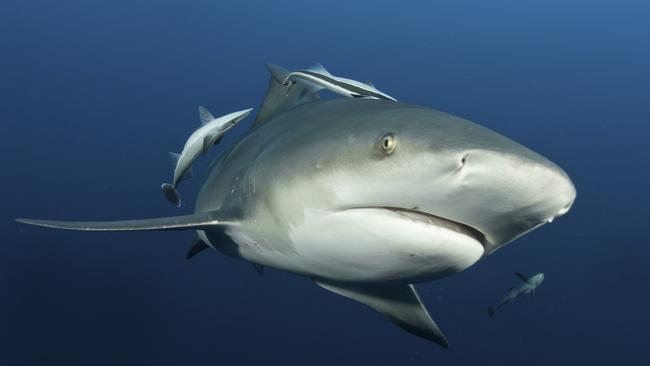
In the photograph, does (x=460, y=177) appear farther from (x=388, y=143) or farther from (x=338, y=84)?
(x=338, y=84)

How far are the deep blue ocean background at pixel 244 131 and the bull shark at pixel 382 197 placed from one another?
1874 centimetres

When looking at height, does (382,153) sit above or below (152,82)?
above

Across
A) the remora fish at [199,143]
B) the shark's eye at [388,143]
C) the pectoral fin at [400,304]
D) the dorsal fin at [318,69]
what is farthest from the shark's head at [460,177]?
the remora fish at [199,143]

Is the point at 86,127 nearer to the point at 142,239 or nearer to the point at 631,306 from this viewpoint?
the point at 142,239

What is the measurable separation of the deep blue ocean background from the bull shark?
1874 cm

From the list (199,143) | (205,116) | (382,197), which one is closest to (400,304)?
(382,197)

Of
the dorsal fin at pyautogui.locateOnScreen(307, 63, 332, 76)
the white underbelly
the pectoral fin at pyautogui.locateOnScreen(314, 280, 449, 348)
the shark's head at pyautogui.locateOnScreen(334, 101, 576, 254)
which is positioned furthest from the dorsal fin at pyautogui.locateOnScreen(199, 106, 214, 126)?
the shark's head at pyautogui.locateOnScreen(334, 101, 576, 254)

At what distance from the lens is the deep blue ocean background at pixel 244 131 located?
22875mm

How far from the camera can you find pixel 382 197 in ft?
6.23

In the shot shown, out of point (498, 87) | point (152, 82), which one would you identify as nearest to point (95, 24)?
point (152, 82)

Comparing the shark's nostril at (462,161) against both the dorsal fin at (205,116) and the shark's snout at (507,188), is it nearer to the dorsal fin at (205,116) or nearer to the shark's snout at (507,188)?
the shark's snout at (507,188)

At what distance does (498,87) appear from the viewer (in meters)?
80.2

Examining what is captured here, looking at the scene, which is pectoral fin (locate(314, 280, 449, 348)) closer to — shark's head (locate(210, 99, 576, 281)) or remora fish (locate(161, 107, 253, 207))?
shark's head (locate(210, 99, 576, 281))

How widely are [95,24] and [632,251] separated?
69.3 meters
